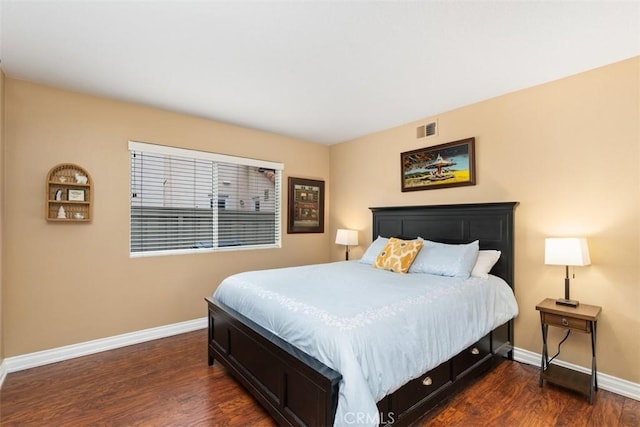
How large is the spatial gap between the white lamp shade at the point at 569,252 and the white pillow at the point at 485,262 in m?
0.48

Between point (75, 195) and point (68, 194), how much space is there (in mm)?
54

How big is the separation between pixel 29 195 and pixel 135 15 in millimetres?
2017

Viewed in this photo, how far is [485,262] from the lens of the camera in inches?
112

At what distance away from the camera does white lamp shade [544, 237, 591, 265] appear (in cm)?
229

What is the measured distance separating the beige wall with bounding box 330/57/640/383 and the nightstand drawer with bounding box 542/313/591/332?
0.36 metres

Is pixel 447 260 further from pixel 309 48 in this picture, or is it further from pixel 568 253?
pixel 309 48

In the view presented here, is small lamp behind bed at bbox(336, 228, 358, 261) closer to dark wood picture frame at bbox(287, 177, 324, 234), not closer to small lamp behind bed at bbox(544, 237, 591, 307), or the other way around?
dark wood picture frame at bbox(287, 177, 324, 234)

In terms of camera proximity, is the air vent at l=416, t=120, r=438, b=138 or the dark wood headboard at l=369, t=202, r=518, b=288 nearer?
the dark wood headboard at l=369, t=202, r=518, b=288

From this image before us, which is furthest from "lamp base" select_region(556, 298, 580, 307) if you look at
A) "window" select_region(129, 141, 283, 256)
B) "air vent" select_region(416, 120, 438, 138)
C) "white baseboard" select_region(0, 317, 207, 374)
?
"white baseboard" select_region(0, 317, 207, 374)

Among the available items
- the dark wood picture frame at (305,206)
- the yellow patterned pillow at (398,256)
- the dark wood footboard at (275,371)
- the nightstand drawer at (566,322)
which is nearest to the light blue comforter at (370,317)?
the dark wood footboard at (275,371)

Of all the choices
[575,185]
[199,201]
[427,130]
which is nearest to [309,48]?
[427,130]

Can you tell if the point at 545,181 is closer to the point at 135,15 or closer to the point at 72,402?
the point at 135,15

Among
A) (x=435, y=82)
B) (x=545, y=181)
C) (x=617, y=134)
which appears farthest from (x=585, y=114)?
(x=435, y=82)

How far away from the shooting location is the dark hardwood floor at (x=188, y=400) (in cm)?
198
